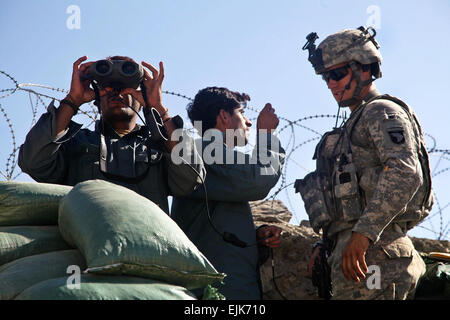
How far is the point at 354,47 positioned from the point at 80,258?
6.46ft

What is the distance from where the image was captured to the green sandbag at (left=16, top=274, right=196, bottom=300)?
2357 mm

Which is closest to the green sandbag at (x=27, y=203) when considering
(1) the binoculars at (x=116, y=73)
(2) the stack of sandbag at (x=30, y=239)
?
(2) the stack of sandbag at (x=30, y=239)

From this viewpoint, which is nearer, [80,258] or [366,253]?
[80,258]

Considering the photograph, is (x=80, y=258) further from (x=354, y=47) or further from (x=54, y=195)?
(x=354, y=47)

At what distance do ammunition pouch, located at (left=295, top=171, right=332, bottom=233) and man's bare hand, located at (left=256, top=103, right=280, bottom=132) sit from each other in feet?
Result: 1.44

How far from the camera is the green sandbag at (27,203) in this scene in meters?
3.21

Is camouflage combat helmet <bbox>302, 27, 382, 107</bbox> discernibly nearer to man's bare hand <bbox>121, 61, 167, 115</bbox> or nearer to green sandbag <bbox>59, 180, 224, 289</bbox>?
man's bare hand <bbox>121, 61, 167, 115</bbox>

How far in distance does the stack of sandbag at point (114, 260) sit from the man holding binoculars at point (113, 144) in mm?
767

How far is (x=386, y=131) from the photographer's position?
3441 mm

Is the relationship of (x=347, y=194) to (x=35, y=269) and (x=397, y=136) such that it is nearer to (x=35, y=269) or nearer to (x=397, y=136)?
(x=397, y=136)

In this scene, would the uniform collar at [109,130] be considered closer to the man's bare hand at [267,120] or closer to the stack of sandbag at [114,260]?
the man's bare hand at [267,120]
